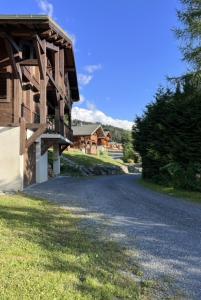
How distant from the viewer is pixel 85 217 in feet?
36.4

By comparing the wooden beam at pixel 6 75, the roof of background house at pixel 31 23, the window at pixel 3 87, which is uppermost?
the roof of background house at pixel 31 23

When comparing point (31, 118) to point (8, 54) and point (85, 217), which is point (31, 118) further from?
point (85, 217)

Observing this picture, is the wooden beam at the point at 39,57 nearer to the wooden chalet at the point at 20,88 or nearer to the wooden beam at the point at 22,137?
the wooden chalet at the point at 20,88

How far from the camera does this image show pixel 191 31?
55.5 feet

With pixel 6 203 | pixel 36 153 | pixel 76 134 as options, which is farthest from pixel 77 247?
pixel 76 134

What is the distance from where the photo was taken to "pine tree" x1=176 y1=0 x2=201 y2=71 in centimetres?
1673

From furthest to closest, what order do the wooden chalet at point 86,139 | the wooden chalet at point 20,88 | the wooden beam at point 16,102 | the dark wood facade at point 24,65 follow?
the wooden chalet at point 86,139, the wooden beam at point 16,102, the wooden chalet at point 20,88, the dark wood facade at point 24,65

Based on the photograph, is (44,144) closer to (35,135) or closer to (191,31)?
(35,135)

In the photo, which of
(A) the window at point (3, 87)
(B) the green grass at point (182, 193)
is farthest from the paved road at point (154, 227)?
(A) the window at point (3, 87)

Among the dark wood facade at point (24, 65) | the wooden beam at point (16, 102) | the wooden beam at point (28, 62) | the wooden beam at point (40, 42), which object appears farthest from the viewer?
the wooden beam at point (28, 62)

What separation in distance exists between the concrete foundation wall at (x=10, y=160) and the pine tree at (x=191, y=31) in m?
7.87

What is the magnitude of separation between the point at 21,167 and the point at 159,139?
7965 mm

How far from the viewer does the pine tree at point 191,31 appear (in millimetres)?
16734

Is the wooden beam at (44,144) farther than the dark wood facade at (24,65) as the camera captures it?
Yes
